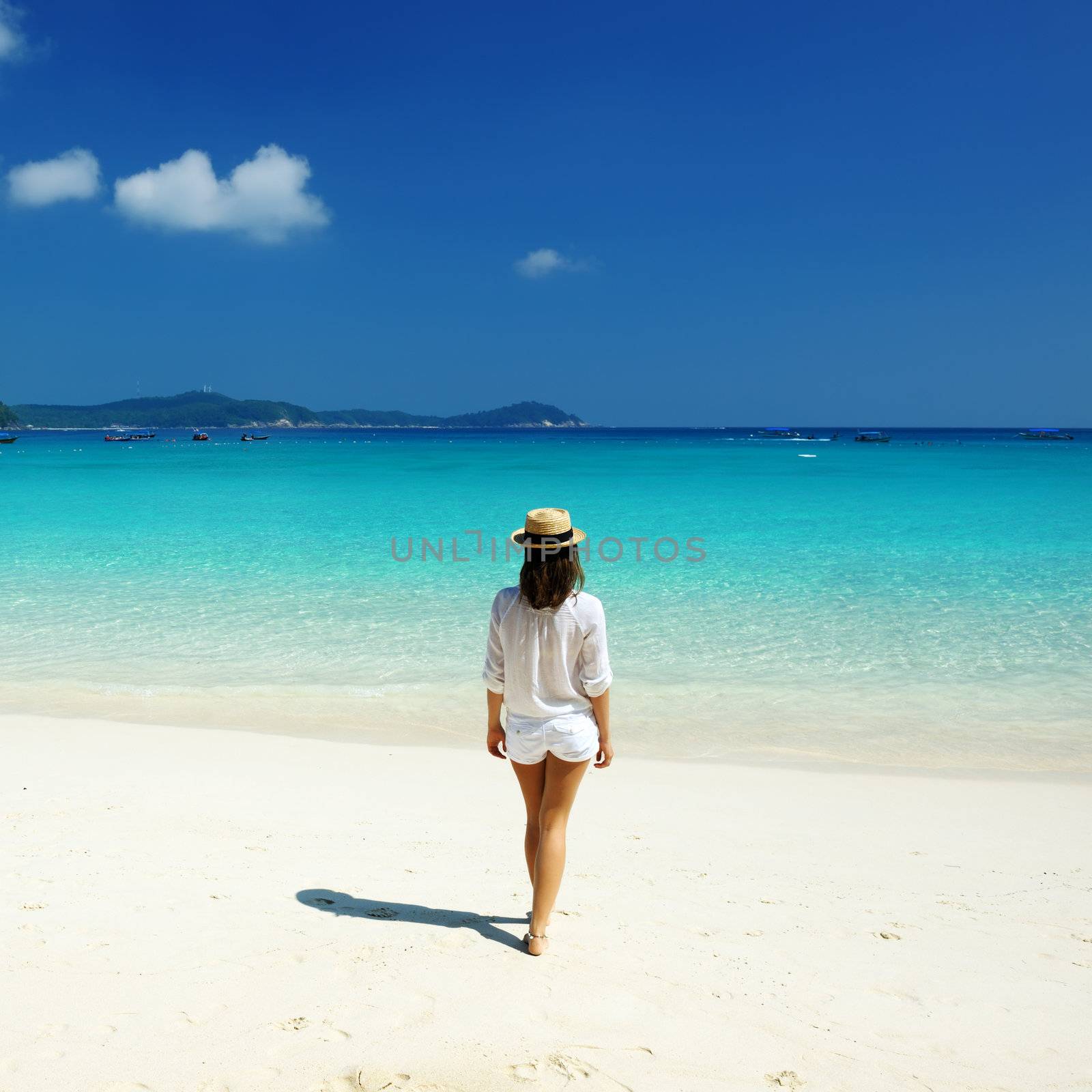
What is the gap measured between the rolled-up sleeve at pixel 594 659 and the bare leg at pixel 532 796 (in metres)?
0.44

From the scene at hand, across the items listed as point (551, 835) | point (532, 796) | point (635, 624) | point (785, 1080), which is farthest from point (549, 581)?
point (635, 624)

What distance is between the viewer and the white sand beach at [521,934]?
9.30 feet

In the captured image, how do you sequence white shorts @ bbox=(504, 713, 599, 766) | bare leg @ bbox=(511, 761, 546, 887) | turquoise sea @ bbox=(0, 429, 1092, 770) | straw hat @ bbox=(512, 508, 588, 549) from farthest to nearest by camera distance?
turquoise sea @ bbox=(0, 429, 1092, 770), bare leg @ bbox=(511, 761, 546, 887), white shorts @ bbox=(504, 713, 599, 766), straw hat @ bbox=(512, 508, 588, 549)

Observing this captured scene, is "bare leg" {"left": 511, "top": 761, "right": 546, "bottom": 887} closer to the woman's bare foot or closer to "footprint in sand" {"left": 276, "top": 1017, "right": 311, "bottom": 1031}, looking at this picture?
the woman's bare foot

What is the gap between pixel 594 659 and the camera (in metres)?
3.48

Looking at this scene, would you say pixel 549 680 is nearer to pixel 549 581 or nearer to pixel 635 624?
pixel 549 581

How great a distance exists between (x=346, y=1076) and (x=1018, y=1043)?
240cm

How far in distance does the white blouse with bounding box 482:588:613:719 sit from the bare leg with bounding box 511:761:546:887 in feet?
0.88

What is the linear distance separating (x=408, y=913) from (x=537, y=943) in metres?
0.72

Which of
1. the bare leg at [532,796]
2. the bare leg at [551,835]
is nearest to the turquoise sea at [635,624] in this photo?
the bare leg at [532,796]

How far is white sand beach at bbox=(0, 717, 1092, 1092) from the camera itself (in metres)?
2.84

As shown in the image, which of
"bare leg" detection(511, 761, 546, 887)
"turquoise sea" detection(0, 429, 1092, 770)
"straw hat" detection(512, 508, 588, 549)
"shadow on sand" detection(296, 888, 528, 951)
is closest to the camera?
"straw hat" detection(512, 508, 588, 549)

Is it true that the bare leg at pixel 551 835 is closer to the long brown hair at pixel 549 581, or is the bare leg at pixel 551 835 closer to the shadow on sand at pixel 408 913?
the shadow on sand at pixel 408 913

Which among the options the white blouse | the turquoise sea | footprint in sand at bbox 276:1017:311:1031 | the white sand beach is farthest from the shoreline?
footprint in sand at bbox 276:1017:311:1031
